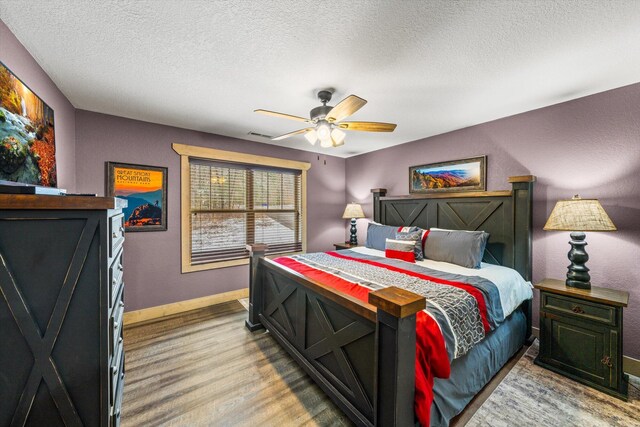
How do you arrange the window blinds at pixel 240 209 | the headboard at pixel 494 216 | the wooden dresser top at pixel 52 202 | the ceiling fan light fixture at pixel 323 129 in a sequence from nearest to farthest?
the wooden dresser top at pixel 52 202
the ceiling fan light fixture at pixel 323 129
the headboard at pixel 494 216
the window blinds at pixel 240 209

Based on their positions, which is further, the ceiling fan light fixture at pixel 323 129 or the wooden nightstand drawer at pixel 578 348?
the ceiling fan light fixture at pixel 323 129

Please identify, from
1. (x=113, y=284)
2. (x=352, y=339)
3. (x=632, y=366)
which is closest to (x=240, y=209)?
(x=113, y=284)

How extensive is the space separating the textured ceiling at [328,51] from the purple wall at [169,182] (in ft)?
1.10

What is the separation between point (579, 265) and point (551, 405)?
1.22 metres

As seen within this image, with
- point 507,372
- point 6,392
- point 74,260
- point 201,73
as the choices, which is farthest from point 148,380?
point 507,372

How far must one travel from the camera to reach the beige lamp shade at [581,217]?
2055mm

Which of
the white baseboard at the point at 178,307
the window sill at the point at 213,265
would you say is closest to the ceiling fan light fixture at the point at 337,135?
the window sill at the point at 213,265

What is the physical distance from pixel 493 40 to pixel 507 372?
267cm

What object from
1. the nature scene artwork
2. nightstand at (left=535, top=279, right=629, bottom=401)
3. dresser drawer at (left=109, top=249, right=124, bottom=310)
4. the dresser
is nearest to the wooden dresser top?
the dresser

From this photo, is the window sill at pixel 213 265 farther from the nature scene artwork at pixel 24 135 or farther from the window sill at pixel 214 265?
the nature scene artwork at pixel 24 135

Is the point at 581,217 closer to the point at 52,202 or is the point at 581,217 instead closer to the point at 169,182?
the point at 52,202

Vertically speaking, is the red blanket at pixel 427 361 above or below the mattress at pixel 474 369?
above

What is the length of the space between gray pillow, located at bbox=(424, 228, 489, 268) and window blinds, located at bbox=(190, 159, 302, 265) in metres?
2.36

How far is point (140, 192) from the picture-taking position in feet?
10.4
